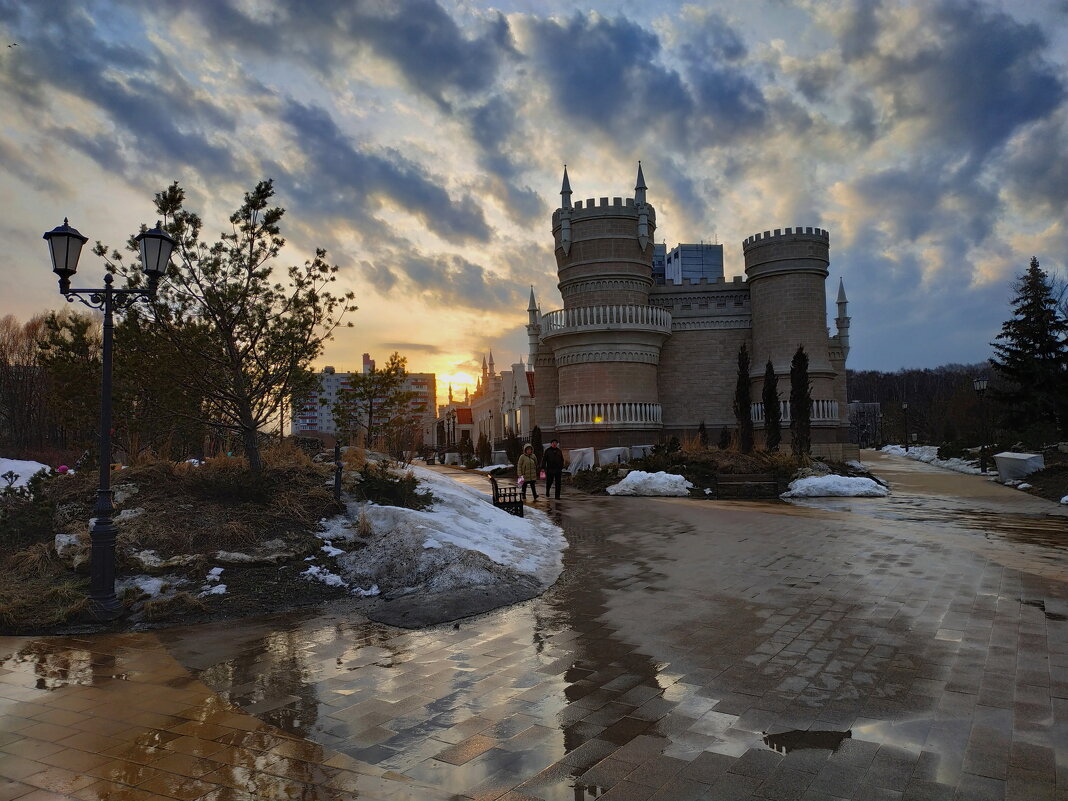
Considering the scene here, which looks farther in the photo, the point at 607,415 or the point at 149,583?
the point at 607,415

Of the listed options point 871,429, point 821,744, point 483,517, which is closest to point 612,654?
point 821,744

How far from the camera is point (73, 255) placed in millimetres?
7348

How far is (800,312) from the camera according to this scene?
1128 inches

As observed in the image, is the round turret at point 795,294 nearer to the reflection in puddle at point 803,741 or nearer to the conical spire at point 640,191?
the conical spire at point 640,191

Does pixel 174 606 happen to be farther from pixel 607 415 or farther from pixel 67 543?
pixel 607 415

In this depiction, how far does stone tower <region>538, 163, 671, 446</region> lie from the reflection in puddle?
80.6 feet

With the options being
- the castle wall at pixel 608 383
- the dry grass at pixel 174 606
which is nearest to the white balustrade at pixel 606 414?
the castle wall at pixel 608 383

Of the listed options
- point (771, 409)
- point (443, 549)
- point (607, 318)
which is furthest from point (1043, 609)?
point (607, 318)

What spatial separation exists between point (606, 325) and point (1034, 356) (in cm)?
2256

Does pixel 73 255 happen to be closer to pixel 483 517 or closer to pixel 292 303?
pixel 292 303

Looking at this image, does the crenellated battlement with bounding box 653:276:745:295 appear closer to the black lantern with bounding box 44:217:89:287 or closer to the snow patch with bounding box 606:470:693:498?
the snow patch with bounding box 606:470:693:498

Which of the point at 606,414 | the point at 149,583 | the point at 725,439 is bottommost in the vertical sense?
the point at 149,583

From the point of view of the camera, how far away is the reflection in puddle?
381 centimetres

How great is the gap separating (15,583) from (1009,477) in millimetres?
27450
